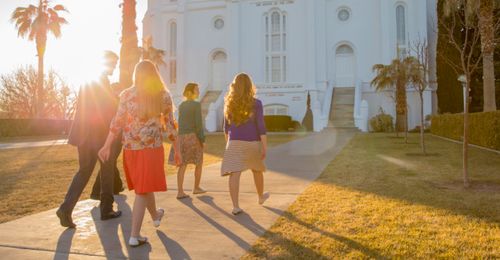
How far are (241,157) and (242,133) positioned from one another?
1.01 ft

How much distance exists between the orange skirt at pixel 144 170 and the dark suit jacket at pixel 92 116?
1095 millimetres

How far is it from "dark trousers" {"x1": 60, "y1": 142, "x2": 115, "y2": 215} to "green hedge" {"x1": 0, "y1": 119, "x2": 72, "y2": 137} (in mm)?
27902

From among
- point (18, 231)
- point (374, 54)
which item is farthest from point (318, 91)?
point (18, 231)

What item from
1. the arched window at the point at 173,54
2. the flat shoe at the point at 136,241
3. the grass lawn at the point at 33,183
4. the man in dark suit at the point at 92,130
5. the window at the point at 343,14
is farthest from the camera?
the arched window at the point at 173,54

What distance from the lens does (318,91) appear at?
3266 cm

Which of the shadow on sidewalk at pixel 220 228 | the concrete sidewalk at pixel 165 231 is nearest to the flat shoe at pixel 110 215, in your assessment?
the concrete sidewalk at pixel 165 231

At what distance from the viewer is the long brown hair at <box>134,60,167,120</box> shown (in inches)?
157

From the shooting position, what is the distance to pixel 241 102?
203 inches

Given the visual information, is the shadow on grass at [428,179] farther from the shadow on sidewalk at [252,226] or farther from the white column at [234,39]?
the white column at [234,39]

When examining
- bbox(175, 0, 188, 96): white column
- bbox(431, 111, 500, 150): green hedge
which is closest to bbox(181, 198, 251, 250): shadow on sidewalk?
bbox(431, 111, 500, 150): green hedge

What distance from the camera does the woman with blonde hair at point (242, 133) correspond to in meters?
5.16

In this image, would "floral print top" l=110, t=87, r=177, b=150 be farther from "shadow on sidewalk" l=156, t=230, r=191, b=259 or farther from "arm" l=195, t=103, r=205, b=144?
"arm" l=195, t=103, r=205, b=144

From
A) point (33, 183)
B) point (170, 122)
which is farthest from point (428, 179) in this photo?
point (33, 183)

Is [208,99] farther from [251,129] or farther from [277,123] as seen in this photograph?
[251,129]
